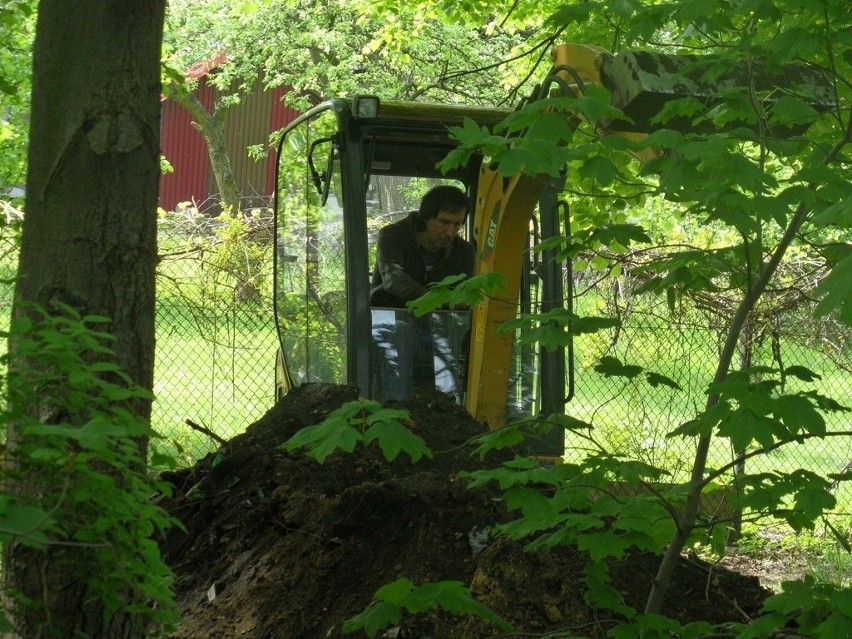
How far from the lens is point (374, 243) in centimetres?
646

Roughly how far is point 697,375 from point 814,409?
5.75 meters

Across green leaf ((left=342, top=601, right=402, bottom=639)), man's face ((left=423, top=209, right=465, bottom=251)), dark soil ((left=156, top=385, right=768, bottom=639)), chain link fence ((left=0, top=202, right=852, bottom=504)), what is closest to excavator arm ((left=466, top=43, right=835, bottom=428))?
man's face ((left=423, top=209, right=465, bottom=251))

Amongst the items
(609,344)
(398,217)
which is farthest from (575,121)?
(609,344)

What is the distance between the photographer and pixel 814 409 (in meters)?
2.80

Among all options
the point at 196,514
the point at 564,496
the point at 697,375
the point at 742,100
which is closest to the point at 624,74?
the point at 742,100

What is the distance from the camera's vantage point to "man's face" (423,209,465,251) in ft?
20.9

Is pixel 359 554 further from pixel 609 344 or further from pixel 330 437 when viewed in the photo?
pixel 609 344

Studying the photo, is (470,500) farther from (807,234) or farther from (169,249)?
(169,249)

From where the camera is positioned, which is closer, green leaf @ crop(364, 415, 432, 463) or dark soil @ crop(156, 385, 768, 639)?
green leaf @ crop(364, 415, 432, 463)

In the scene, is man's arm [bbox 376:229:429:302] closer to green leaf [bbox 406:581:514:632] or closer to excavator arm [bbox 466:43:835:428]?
excavator arm [bbox 466:43:835:428]

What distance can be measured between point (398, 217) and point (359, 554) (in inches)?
100

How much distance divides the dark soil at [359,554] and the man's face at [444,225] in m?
1.17

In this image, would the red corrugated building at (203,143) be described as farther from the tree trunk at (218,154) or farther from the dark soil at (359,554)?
the dark soil at (359,554)

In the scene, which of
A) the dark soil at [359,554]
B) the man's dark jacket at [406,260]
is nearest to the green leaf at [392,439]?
the dark soil at [359,554]
